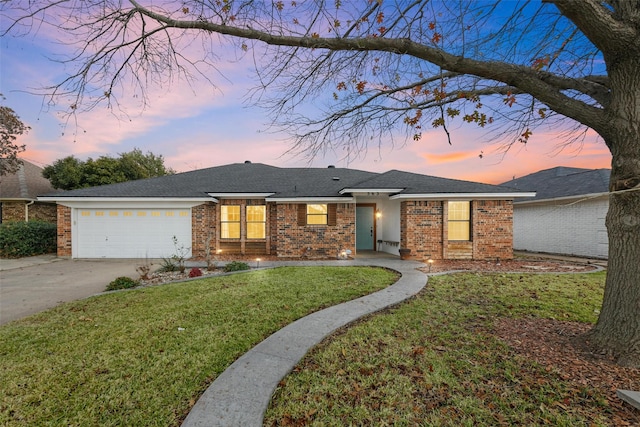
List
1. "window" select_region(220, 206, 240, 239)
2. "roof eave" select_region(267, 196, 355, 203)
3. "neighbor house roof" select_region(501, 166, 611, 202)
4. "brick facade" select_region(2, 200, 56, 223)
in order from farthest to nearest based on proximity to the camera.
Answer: "brick facade" select_region(2, 200, 56, 223) → "neighbor house roof" select_region(501, 166, 611, 202) → "window" select_region(220, 206, 240, 239) → "roof eave" select_region(267, 196, 355, 203)

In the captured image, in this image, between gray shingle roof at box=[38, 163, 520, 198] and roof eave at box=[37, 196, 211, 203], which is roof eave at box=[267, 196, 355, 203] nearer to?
gray shingle roof at box=[38, 163, 520, 198]

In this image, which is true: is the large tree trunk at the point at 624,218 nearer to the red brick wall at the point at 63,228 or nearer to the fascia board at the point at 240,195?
the fascia board at the point at 240,195

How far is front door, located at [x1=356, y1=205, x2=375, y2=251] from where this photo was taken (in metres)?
14.0

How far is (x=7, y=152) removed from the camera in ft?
52.5

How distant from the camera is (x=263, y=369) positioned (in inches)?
121

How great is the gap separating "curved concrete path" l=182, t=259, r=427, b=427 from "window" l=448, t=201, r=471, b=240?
271 inches

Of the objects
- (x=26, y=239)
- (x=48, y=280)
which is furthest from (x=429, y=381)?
(x=26, y=239)

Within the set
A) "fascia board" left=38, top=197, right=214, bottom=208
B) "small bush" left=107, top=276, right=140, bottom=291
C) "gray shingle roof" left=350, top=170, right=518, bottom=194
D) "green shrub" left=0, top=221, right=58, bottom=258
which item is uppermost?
"gray shingle roof" left=350, top=170, right=518, bottom=194

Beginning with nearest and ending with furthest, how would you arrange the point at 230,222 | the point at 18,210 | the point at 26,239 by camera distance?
the point at 26,239 < the point at 230,222 < the point at 18,210

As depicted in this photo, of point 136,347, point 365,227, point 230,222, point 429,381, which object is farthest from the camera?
point 365,227

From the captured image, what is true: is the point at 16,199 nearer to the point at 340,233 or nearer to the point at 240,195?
the point at 240,195

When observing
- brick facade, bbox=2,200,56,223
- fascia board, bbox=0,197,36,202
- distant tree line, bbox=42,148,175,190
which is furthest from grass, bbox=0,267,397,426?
distant tree line, bbox=42,148,175,190

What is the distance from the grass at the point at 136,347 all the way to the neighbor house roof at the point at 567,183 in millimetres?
13677

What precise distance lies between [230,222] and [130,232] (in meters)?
4.34
